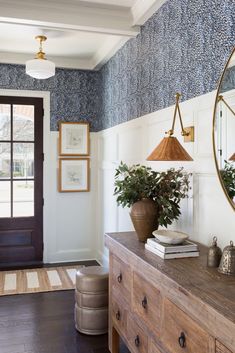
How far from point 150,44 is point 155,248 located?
182 cm

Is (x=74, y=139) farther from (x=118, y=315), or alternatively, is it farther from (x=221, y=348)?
(x=221, y=348)

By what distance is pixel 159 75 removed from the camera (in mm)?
2803

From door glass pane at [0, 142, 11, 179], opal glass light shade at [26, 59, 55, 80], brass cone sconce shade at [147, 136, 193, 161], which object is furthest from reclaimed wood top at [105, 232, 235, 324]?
door glass pane at [0, 142, 11, 179]

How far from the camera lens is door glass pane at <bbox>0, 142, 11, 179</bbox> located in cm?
453

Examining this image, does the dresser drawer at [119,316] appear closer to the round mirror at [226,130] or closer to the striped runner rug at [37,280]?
the round mirror at [226,130]

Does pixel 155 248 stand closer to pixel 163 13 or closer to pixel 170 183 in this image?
pixel 170 183

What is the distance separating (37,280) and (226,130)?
115 inches

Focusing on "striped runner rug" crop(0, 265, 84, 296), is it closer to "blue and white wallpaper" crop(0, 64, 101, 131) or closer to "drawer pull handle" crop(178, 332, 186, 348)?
"blue and white wallpaper" crop(0, 64, 101, 131)

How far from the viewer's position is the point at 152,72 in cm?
295

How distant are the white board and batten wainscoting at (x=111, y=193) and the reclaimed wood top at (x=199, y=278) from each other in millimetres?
255

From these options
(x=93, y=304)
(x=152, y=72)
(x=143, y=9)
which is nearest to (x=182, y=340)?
(x=93, y=304)

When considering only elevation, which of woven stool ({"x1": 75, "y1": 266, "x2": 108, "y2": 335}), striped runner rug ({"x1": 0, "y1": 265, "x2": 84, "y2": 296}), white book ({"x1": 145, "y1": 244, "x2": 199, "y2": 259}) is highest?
white book ({"x1": 145, "y1": 244, "x2": 199, "y2": 259})

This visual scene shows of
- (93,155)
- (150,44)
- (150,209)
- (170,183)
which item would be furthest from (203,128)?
(93,155)

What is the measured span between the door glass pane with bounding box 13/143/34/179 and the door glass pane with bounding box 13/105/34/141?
0.33 feet
